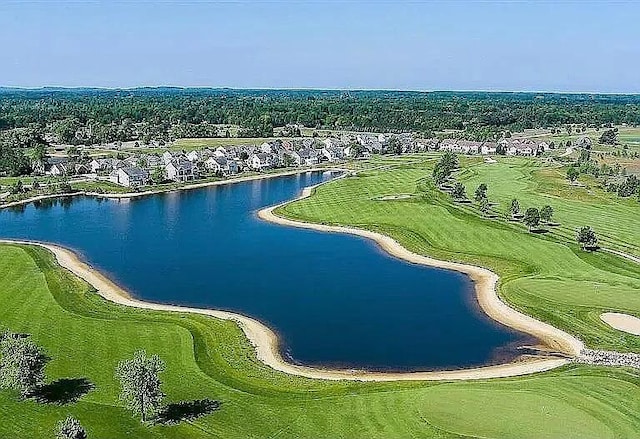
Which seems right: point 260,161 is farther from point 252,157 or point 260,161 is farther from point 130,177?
point 130,177

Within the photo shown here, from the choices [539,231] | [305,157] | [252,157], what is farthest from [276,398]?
[305,157]

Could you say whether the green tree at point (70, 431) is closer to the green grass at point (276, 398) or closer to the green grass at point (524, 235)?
the green grass at point (276, 398)

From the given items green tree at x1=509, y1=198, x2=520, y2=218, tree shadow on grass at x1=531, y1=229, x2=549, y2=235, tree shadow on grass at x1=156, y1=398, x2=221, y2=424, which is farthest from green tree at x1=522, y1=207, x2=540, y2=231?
tree shadow on grass at x1=156, y1=398, x2=221, y2=424

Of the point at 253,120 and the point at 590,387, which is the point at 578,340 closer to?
the point at 590,387

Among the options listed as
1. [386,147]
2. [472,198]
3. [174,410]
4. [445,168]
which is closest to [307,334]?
[174,410]

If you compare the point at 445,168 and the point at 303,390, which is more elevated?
the point at 445,168

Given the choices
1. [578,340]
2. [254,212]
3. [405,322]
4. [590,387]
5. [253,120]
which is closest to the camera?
[590,387]

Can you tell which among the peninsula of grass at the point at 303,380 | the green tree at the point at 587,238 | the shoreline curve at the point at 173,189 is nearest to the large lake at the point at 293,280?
the shoreline curve at the point at 173,189
